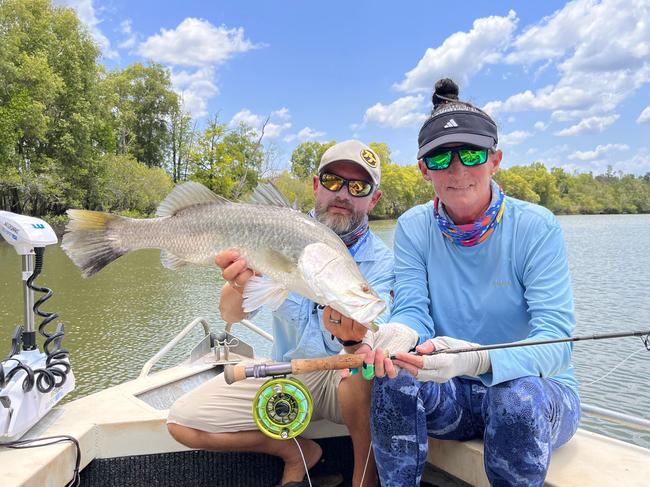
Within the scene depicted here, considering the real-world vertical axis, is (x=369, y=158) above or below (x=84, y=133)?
below

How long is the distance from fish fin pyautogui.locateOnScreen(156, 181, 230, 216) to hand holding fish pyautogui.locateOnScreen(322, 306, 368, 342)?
876 millimetres

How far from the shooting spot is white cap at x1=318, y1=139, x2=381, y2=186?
3.47 meters

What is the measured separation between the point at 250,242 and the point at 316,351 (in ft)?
2.85

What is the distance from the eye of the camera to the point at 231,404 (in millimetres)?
3164

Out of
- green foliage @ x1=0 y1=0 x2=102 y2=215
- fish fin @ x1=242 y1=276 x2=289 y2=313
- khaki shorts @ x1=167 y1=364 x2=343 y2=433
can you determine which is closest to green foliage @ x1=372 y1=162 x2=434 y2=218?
green foliage @ x1=0 y1=0 x2=102 y2=215

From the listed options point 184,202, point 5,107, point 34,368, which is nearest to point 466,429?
point 184,202

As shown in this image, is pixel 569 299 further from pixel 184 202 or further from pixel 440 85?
pixel 184 202

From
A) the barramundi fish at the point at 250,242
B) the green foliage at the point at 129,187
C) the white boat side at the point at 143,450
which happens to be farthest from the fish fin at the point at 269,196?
the green foliage at the point at 129,187

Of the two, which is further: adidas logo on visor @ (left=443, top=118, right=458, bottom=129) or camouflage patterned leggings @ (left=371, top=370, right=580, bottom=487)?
adidas logo on visor @ (left=443, top=118, right=458, bottom=129)

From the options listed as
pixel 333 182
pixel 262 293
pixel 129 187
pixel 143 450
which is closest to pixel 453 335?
pixel 262 293

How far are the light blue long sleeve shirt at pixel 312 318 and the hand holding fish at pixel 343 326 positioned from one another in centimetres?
34

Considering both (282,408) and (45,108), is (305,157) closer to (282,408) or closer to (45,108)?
(45,108)

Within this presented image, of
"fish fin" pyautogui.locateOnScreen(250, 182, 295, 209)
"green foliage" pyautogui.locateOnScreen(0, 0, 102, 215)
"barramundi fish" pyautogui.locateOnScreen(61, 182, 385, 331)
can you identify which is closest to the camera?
"barramundi fish" pyautogui.locateOnScreen(61, 182, 385, 331)

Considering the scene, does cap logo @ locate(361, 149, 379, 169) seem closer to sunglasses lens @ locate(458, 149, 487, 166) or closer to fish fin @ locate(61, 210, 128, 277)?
sunglasses lens @ locate(458, 149, 487, 166)
